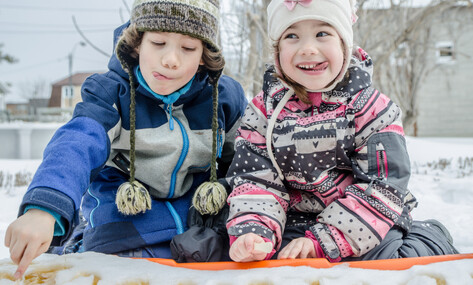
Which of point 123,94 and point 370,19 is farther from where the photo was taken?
point 370,19

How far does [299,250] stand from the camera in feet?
3.99

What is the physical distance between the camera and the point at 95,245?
1.47m

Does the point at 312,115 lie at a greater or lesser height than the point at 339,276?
greater

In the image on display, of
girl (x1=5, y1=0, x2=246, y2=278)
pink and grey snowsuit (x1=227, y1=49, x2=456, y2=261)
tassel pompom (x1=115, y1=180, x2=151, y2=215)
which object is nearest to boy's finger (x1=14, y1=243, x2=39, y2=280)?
girl (x1=5, y1=0, x2=246, y2=278)

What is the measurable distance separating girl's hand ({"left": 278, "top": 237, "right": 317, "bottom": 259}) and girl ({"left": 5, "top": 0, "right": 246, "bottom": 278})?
1.51 ft

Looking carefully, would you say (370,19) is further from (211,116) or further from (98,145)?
(98,145)

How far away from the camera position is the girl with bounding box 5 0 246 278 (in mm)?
1359

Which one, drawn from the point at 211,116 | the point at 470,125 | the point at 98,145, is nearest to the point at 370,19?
the point at 211,116

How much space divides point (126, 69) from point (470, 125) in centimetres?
1606

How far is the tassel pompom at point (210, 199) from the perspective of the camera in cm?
147

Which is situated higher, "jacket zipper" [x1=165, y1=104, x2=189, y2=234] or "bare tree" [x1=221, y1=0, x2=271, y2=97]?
"bare tree" [x1=221, y1=0, x2=271, y2=97]

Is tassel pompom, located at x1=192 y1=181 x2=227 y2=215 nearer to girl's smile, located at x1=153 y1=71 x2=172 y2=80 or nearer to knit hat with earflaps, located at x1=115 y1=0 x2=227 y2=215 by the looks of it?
knit hat with earflaps, located at x1=115 y1=0 x2=227 y2=215

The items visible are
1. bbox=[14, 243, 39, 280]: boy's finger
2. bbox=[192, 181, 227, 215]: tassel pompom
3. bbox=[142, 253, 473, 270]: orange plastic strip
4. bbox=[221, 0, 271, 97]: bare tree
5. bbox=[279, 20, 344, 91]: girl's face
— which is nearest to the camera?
bbox=[14, 243, 39, 280]: boy's finger

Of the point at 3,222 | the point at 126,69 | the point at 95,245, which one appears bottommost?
the point at 3,222
